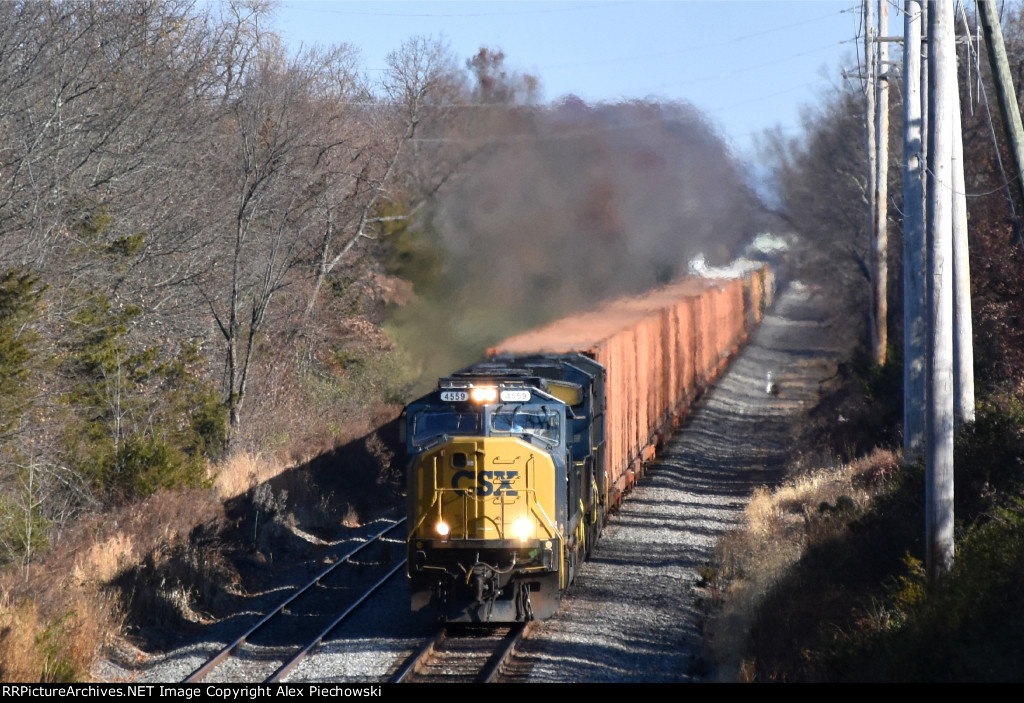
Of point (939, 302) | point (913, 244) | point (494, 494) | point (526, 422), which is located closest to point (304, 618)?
point (494, 494)

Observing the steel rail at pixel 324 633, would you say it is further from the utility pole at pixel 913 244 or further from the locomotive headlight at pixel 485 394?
the utility pole at pixel 913 244

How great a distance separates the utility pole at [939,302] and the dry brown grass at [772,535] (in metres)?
2.37

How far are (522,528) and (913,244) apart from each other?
872 centimetres

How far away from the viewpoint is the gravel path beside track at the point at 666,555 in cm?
1191

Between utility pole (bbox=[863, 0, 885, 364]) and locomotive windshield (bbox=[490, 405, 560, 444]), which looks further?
utility pole (bbox=[863, 0, 885, 364])

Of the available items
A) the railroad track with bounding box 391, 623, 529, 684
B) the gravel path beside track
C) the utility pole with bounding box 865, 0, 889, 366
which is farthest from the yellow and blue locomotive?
the utility pole with bounding box 865, 0, 889, 366

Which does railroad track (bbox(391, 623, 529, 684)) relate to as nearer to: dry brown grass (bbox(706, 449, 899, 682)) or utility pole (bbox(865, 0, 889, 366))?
dry brown grass (bbox(706, 449, 899, 682))

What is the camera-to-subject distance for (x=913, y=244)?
17.1 metres

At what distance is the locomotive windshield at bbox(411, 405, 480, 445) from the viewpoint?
1269cm

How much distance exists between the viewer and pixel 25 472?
16.1m

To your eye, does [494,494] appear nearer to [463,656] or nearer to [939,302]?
[463,656]

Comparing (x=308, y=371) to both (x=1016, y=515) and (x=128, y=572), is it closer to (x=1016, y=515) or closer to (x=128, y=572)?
(x=128, y=572)

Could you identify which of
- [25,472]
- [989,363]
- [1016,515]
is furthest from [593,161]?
[1016,515]

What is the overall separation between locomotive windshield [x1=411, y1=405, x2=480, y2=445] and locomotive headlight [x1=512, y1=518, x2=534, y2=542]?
1172mm
